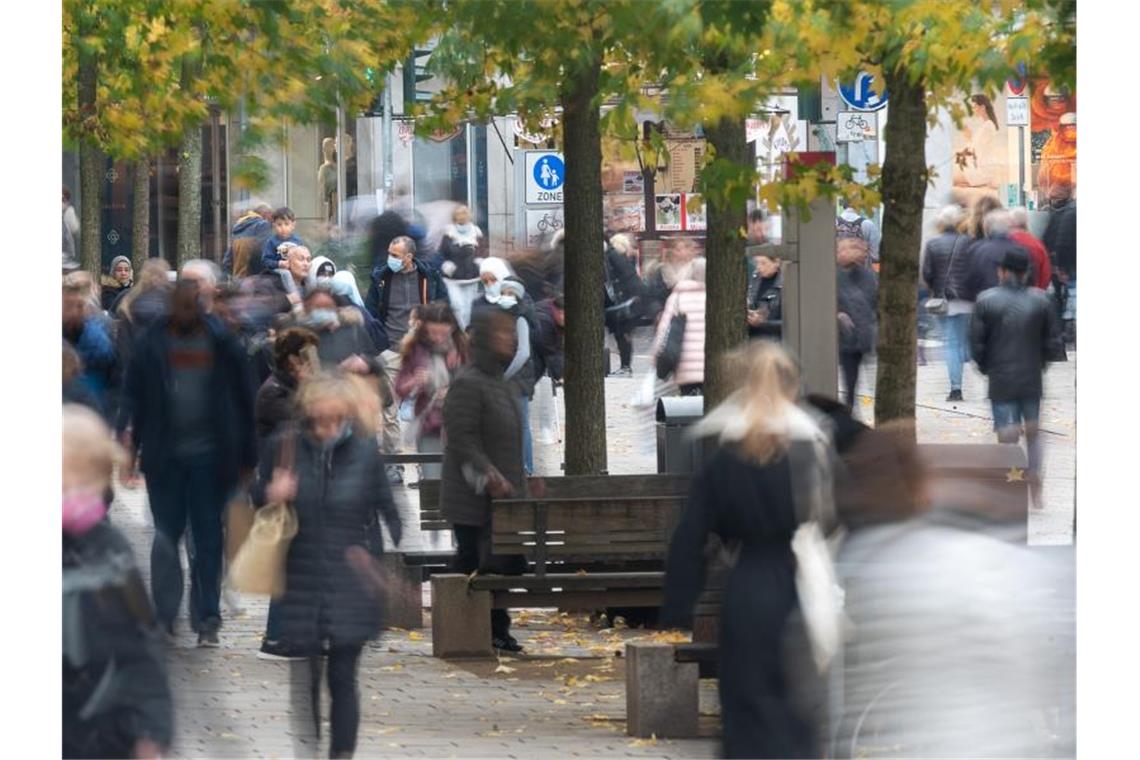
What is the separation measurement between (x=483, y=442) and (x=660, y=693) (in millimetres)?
2352

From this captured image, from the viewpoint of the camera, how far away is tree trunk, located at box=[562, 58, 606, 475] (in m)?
13.2

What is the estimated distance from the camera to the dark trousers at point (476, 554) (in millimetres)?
11414

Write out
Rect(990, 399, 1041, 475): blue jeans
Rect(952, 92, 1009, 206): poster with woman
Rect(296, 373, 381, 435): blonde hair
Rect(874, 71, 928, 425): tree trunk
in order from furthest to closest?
Rect(952, 92, 1009, 206): poster with woman
Rect(990, 399, 1041, 475): blue jeans
Rect(874, 71, 928, 425): tree trunk
Rect(296, 373, 381, 435): blonde hair

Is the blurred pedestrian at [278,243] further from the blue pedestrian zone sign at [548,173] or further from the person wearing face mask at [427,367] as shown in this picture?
the blue pedestrian zone sign at [548,173]

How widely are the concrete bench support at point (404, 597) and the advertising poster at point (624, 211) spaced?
18986 mm

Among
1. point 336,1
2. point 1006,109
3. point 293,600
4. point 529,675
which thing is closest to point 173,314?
point 336,1

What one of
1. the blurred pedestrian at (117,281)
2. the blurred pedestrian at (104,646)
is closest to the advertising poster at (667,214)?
the blurred pedestrian at (117,281)

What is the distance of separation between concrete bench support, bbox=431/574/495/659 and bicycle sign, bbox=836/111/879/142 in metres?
11.9

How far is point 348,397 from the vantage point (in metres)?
8.28

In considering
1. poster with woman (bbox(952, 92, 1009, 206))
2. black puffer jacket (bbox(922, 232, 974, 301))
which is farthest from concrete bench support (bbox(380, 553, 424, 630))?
poster with woman (bbox(952, 92, 1009, 206))

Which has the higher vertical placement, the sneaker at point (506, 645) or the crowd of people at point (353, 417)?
the crowd of people at point (353, 417)

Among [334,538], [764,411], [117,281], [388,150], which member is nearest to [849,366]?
[334,538]

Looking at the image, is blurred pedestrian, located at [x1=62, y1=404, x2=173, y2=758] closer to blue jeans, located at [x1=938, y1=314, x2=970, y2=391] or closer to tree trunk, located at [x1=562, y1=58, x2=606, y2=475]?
tree trunk, located at [x1=562, y1=58, x2=606, y2=475]

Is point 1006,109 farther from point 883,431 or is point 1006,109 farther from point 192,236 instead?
point 883,431
